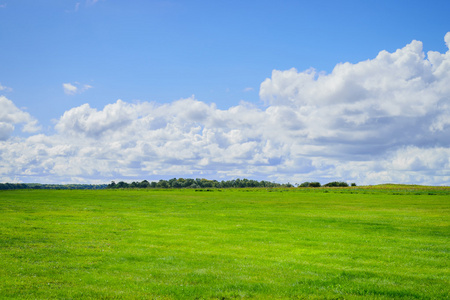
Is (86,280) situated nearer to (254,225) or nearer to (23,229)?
(23,229)

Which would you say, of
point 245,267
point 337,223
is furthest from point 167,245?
point 337,223

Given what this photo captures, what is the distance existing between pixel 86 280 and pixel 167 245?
11.2 metres

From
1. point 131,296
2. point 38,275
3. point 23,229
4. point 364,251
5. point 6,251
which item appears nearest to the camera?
point 131,296

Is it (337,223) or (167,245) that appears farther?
(337,223)

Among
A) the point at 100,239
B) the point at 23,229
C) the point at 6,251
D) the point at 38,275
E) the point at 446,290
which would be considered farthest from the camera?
the point at 23,229

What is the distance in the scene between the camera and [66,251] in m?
25.3

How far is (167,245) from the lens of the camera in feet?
95.1

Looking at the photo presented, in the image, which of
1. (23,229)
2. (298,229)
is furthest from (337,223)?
(23,229)

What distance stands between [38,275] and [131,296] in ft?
21.6

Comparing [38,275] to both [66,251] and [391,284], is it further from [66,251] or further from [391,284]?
[391,284]

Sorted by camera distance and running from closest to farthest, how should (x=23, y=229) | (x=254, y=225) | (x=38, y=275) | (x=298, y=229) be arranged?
1. (x=38, y=275)
2. (x=23, y=229)
3. (x=298, y=229)
4. (x=254, y=225)

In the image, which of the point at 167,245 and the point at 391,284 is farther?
the point at 167,245

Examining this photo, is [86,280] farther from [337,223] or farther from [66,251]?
[337,223]

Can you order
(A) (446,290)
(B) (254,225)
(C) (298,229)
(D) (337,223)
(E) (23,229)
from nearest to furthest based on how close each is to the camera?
(A) (446,290) → (E) (23,229) → (C) (298,229) → (B) (254,225) → (D) (337,223)
